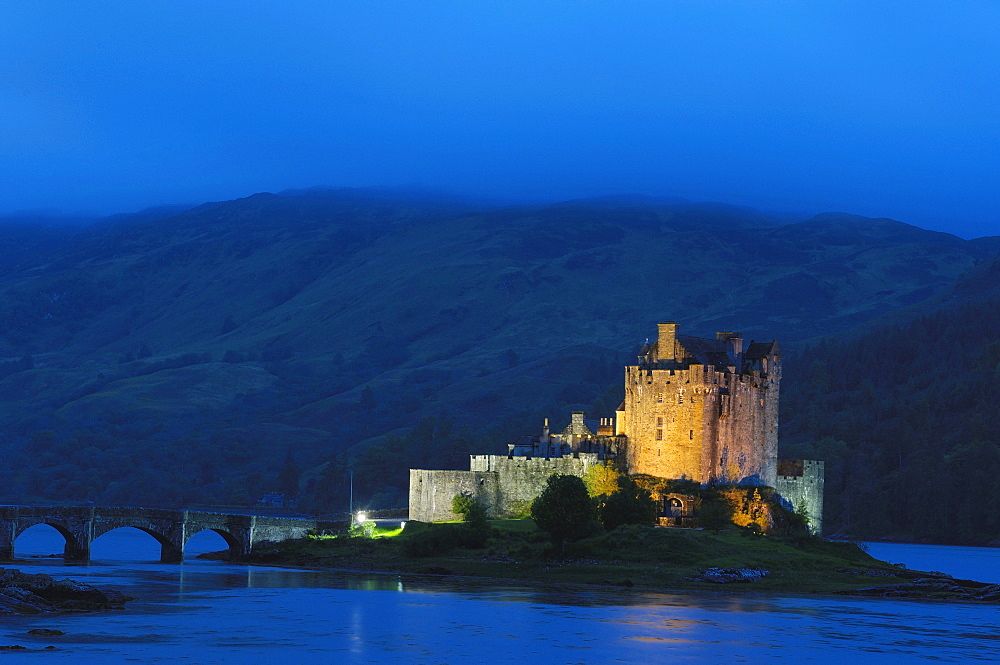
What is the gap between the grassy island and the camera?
10431 cm

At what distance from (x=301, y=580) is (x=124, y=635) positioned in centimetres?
3304

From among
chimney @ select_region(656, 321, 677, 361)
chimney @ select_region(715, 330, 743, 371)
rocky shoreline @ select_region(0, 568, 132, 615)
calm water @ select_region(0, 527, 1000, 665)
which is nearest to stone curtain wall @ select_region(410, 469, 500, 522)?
calm water @ select_region(0, 527, 1000, 665)

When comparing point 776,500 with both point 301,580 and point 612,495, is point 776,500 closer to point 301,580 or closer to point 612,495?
point 612,495

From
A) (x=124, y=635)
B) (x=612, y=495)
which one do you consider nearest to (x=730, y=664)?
(x=124, y=635)

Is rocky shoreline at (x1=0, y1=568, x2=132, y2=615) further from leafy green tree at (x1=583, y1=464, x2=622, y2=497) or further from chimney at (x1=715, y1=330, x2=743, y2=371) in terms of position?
chimney at (x1=715, y1=330, x2=743, y2=371)

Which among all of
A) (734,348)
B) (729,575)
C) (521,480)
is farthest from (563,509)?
(734,348)

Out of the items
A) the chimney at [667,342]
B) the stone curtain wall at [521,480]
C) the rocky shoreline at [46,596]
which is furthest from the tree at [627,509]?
the rocky shoreline at [46,596]

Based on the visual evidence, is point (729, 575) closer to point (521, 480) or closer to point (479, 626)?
point (479, 626)

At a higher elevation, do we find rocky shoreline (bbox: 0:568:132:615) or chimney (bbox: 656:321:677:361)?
chimney (bbox: 656:321:677:361)

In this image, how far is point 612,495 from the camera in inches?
4518

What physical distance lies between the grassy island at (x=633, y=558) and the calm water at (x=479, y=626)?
4.18m

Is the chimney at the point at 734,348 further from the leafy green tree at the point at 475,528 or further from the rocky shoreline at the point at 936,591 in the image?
the rocky shoreline at the point at 936,591

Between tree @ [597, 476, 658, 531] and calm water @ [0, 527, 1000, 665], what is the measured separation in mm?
13024

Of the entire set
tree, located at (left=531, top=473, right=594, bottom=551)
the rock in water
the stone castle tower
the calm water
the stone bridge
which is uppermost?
the stone castle tower
